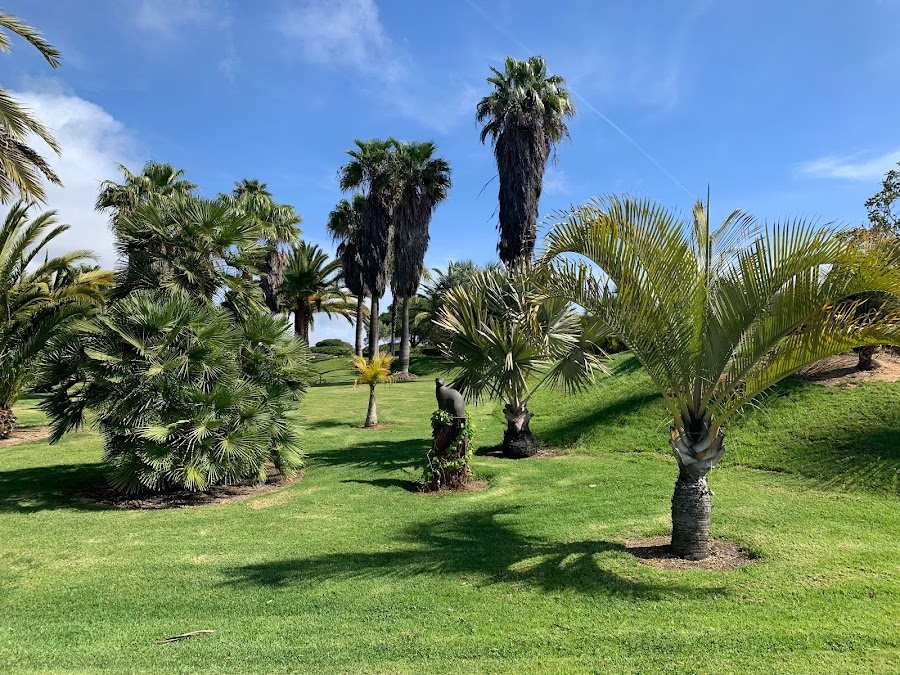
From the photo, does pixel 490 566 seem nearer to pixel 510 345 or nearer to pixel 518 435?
pixel 510 345

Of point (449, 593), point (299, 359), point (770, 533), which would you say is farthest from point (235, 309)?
point (770, 533)

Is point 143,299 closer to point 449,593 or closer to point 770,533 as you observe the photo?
point 449,593

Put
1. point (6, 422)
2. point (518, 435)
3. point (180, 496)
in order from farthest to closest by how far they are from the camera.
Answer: point (6, 422)
point (518, 435)
point (180, 496)

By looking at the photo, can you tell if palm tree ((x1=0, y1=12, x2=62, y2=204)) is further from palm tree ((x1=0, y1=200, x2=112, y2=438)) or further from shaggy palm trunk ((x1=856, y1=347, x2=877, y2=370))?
shaggy palm trunk ((x1=856, y1=347, x2=877, y2=370))

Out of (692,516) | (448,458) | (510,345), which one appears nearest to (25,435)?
(448,458)

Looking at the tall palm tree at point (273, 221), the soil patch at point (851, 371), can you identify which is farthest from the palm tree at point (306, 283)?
the soil patch at point (851, 371)

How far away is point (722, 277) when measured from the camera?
5426mm

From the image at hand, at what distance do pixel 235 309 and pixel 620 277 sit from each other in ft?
25.0

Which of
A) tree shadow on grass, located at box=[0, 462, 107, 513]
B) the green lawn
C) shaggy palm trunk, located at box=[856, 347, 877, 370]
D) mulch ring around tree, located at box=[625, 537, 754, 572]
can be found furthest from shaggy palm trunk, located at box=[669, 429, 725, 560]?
shaggy palm trunk, located at box=[856, 347, 877, 370]

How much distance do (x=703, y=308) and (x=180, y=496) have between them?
8451mm

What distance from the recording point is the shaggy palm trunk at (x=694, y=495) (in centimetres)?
548

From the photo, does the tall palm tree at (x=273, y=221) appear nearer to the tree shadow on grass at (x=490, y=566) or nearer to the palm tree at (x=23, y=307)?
the palm tree at (x=23, y=307)

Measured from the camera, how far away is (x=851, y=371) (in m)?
12.2

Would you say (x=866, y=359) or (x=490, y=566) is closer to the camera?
(x=490, y=566)
